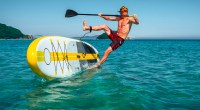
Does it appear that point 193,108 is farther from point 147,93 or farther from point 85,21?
point 85,21

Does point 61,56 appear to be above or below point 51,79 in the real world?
above

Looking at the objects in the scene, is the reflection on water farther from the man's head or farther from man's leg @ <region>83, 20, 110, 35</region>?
the man's head

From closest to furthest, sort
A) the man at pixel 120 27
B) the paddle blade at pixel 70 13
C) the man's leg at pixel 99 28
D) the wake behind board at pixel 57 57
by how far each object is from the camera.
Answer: the wake behind board at pixel 57 57
the man's leg at pixel 99 28
the man at pixel 120 27
the paddle blade at pixel 70 13

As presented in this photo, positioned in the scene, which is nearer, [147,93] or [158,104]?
[158,104]

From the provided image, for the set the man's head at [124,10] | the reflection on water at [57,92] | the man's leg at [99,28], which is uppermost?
the man's head at [124,10]

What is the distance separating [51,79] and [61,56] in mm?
1223

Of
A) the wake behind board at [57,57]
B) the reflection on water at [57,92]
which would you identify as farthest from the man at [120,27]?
the reflection on water at [57,92]

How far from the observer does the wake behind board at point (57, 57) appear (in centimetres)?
779

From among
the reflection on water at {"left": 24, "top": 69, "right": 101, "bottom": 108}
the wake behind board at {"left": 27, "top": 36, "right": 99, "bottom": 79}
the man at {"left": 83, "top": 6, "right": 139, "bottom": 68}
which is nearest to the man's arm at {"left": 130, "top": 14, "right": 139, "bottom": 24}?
the man at {"left": 83, "top": 6, "right": 139, "bottom": 68}

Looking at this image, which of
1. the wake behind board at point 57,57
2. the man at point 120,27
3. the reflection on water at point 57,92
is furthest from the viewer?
the man at point 120,27

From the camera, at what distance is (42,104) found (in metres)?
5.58

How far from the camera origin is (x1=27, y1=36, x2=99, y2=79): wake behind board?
7.79 metres

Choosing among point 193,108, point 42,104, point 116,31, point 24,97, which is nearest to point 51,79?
point 24,97

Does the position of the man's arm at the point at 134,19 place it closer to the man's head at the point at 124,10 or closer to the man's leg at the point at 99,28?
the man's head at the point at 124,10
